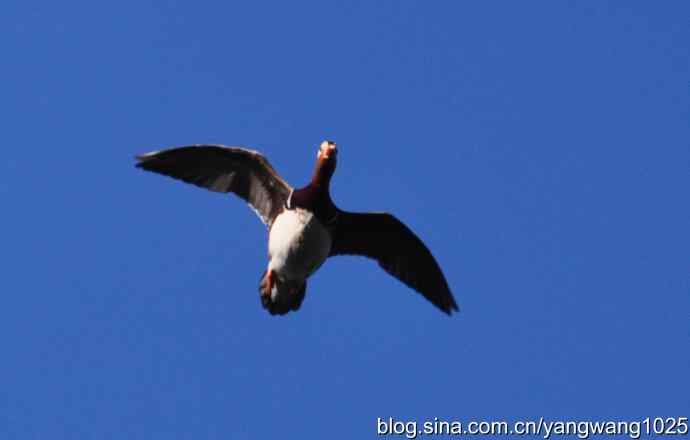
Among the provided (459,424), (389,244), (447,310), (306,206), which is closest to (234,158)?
(306,206)

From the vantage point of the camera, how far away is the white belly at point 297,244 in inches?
489

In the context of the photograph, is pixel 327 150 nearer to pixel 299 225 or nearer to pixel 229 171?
pixel 299 225

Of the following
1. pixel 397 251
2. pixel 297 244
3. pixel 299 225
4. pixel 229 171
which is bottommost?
pixel 297 244

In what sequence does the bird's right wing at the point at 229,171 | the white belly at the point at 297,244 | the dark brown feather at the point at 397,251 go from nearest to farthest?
the white belly at the point at 297,244
the bird's right wing at the point at 229,171
the dark brown feather at the point at 397,251

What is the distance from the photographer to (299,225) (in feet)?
40.9

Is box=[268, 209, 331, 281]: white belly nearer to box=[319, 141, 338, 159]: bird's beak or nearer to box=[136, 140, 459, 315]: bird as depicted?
box=[136, 140, 459, 315]: bird

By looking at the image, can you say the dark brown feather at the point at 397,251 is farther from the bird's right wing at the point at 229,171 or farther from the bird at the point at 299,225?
the bird's right wing at the point at 229,171

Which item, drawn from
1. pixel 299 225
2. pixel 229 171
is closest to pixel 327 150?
pixel 299 225

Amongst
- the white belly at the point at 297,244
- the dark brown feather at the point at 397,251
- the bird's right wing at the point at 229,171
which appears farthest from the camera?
the dark brown feather at the point at 397,251

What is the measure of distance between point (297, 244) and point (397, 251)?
2.20 metres

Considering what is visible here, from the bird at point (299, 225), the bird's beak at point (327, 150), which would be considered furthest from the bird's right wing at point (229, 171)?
the bird's beak at point (327, 150)

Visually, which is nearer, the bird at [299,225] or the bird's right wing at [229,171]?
the bird at [299,225]

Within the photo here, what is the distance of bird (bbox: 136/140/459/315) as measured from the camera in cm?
1256

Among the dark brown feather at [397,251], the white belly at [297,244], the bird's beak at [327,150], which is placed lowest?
the white belly at [297,244]
